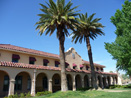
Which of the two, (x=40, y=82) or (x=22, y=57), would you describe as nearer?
(x=22, y=57)

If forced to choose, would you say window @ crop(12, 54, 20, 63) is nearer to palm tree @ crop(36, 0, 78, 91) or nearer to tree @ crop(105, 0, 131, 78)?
palm tree @ crop(36, 0, 78, 91)

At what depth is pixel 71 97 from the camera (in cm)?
1360

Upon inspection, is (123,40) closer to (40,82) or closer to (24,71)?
(24,71)

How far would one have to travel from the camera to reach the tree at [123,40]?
19594mm

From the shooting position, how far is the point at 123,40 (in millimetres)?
19844

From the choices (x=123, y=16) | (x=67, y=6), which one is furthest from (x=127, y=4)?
(x=67, y=6)

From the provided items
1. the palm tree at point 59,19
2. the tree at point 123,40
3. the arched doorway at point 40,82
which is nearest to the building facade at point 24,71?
the arched doorway at point 40,82

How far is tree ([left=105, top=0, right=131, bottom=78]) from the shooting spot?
19594mm

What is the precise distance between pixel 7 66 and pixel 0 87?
15.8ft

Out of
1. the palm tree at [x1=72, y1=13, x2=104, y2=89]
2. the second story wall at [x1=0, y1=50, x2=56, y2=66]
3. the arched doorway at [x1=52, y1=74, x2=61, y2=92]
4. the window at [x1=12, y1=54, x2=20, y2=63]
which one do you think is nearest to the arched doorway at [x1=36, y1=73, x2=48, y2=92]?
the arched doorway at [x1=52, y1=74, x2=61, y2=92]

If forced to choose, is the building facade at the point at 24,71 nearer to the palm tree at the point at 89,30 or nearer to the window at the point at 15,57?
the window at the point at 15,57

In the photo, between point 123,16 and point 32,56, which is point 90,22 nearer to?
point 123,16

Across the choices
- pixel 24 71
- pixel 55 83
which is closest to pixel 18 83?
pixel 24 71

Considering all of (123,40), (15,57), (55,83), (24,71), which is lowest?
(55,83)
